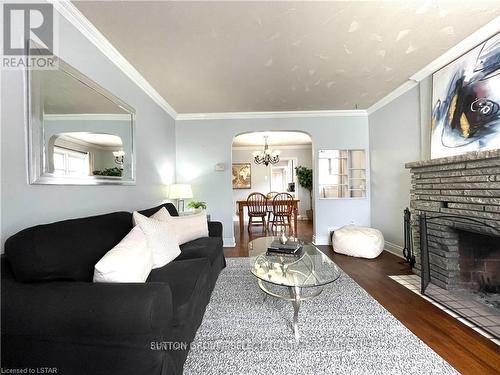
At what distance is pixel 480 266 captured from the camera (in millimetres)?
2016

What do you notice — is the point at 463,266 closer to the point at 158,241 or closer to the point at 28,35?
the point at 158,241

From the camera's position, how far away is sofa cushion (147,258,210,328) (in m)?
1.22

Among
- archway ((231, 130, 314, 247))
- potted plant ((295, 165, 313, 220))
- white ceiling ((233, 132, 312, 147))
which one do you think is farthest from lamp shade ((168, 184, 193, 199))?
potted plant ((295, 165, 313, 220))

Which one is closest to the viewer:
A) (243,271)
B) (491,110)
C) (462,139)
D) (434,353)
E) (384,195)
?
(434,353)

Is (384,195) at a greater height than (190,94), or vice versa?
(190,94)

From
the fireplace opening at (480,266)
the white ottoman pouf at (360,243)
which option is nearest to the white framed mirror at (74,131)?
the white ottoman pouf at (360,243)

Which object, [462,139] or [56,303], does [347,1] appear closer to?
[462,139]

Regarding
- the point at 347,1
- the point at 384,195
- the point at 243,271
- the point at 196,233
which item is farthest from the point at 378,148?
the point at 196,233

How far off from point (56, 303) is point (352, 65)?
3.16 m

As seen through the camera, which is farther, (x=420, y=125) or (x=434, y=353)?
(x=420, y=125)

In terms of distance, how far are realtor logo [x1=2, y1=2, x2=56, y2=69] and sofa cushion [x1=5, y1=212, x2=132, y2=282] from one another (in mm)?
997

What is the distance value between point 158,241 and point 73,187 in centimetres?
80

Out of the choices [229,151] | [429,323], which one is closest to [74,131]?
[229,151]

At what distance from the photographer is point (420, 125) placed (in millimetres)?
2854
